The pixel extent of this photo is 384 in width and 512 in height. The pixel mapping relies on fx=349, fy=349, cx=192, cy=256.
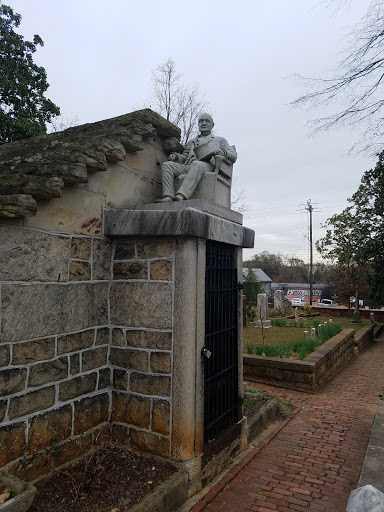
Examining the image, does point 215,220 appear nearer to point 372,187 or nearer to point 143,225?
point 143,225

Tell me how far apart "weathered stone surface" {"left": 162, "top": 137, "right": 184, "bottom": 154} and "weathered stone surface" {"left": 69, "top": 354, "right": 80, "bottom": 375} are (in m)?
2.62

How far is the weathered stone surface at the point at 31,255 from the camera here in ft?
8.64

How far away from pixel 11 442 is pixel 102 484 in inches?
32.6

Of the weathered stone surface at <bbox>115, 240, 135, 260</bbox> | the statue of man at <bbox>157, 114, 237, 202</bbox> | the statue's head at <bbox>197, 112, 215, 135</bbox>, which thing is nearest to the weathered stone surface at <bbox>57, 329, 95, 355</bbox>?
the weathered stone surface at <bbox>115, 240, 135, 260</bbox>

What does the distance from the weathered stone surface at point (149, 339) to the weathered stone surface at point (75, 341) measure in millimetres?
365

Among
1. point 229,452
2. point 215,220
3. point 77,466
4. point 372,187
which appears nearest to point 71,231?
point 215,220

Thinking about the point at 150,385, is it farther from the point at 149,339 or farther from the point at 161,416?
the point at 149,339

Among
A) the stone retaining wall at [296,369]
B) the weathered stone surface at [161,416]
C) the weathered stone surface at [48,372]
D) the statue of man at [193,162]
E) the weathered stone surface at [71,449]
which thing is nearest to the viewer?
the weathered stone surface at [48,372]

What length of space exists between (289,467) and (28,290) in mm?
3405

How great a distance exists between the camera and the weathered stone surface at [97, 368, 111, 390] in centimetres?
350

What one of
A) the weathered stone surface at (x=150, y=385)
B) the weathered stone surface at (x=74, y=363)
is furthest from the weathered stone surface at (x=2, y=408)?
the weathered stone surface at (x=150, y=385)

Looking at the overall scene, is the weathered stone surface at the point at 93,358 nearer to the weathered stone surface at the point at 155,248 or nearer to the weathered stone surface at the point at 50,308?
the weathered stone surface at the point at 50,308

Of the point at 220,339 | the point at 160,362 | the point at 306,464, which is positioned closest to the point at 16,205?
the point at 160,362

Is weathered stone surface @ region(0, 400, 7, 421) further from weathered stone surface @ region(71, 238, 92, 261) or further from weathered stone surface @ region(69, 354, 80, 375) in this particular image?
weathered stone surface @ region(71, 238, 92, 261)
